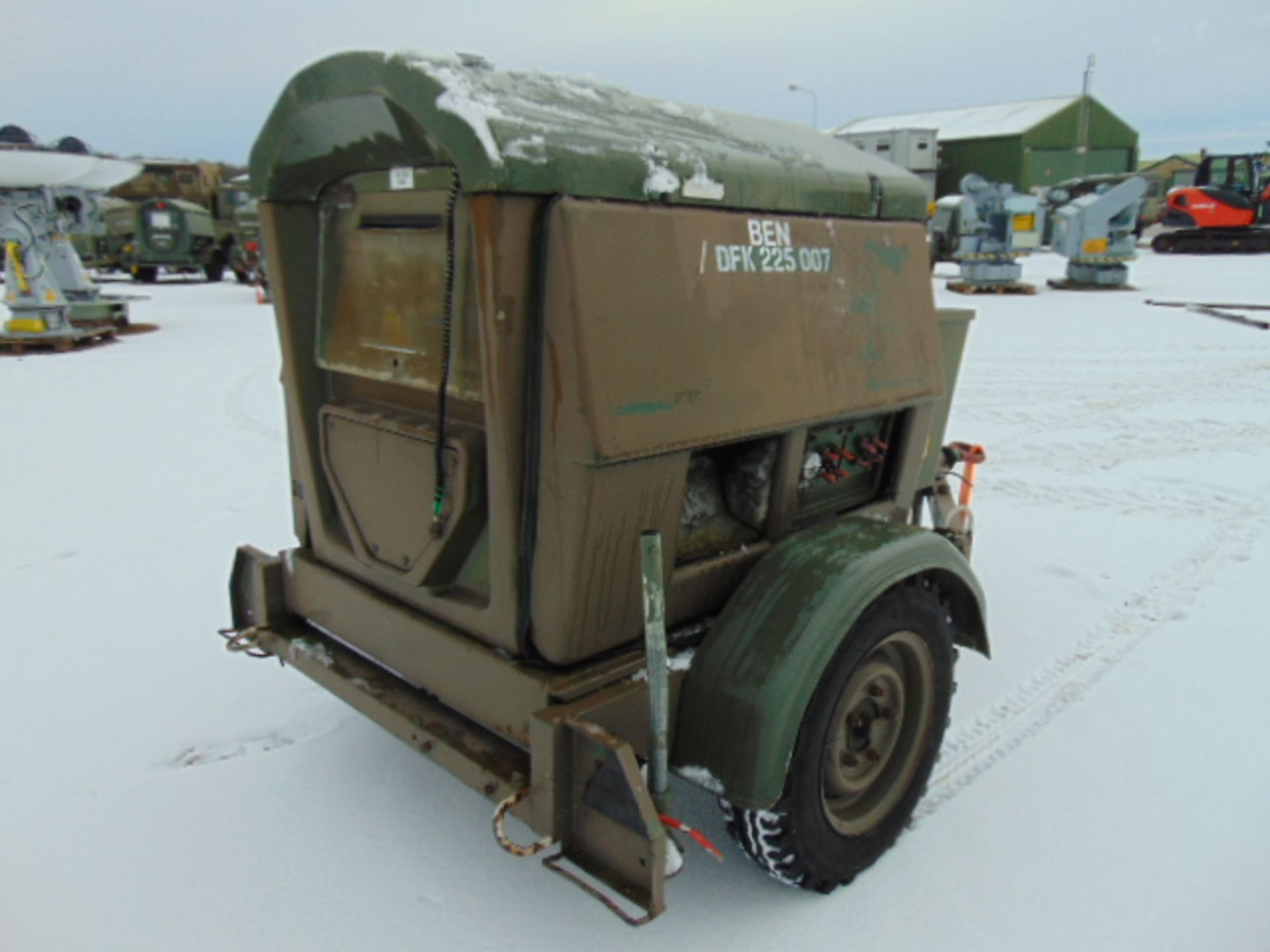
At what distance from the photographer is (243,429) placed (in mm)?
7926

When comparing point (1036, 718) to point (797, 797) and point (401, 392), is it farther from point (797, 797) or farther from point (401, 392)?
point (401, 392)

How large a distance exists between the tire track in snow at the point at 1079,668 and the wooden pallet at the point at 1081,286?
15.1 meters

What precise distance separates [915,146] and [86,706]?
38257 mm

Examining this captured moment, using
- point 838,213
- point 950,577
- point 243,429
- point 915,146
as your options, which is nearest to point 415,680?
point 950,577

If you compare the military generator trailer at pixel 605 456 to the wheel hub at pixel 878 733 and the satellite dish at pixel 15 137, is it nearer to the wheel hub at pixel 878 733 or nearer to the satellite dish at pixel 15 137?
the wheel hub at pixel 878 733

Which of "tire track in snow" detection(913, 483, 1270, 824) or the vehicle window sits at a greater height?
the vehicle window

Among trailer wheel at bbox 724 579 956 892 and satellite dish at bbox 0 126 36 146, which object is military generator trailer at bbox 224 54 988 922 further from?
satellite dish at bbox 0 126 36 146

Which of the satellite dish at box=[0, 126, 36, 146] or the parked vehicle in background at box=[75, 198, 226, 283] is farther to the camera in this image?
the parked vehicle in background at box=[75, 198, 226, 283]

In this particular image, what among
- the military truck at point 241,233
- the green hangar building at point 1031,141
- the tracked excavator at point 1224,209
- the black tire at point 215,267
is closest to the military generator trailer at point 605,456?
the military truck at point 241,233

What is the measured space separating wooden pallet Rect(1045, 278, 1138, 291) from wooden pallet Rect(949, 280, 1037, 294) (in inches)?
38.7

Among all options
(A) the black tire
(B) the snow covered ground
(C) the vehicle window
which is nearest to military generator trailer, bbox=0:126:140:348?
(B) the snow covered ground

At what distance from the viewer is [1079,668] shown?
3859 mm

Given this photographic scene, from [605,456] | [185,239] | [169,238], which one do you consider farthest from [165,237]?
[605,456]

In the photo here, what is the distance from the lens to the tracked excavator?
27016mm
